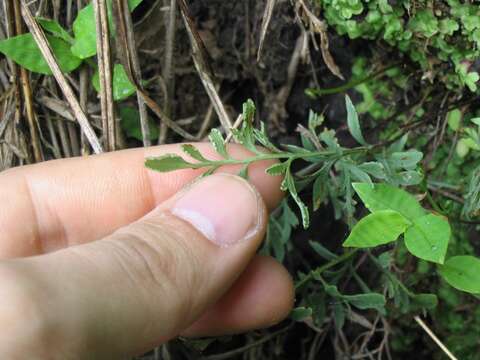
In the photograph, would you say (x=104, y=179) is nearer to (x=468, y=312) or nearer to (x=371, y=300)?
(x=371, y=300)

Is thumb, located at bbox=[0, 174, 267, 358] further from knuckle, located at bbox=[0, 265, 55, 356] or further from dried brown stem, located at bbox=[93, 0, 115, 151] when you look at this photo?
dried brown stem, located at bbox=[93, 0, 115, 151]

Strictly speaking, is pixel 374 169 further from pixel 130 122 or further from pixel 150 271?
pixel 130 122

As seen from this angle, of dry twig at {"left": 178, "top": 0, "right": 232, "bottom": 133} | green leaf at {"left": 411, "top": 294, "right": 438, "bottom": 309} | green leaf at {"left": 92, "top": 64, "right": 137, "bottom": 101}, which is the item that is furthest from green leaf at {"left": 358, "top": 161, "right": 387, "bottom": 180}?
green leaf at {"left": 92, "top": 64, "right": 137, "bottom": 101}

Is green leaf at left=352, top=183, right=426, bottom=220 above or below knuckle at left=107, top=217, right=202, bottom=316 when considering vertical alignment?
above

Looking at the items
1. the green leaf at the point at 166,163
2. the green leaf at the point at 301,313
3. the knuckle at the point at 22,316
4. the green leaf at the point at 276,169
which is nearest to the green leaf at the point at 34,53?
the green leaf at the point at 166,163

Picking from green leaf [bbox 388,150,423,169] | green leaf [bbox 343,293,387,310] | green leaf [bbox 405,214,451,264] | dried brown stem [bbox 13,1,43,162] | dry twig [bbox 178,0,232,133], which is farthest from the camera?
dried brown stem [bbox 13,1,43,162]

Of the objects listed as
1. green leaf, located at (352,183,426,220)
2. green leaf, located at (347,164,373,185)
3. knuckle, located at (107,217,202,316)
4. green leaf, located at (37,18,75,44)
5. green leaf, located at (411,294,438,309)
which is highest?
green leaf, located at (37,18,75,44)
